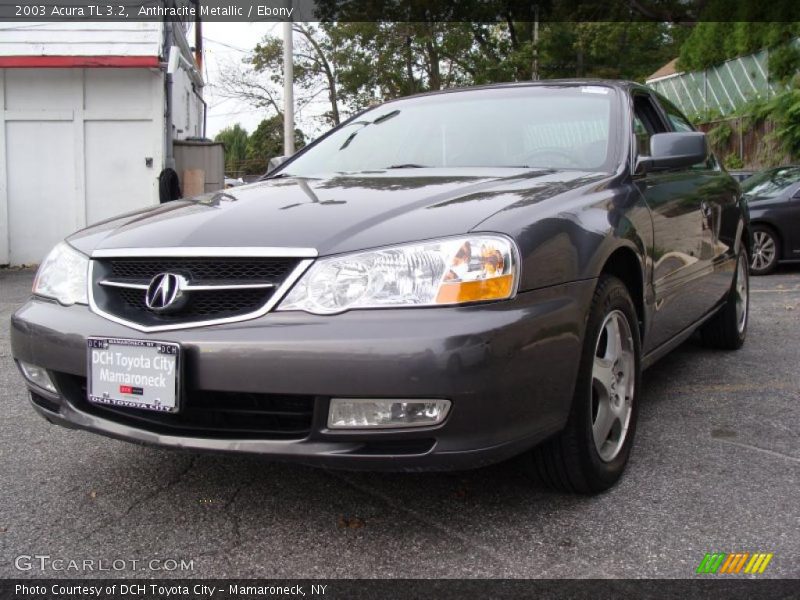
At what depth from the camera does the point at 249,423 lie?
7.72ft

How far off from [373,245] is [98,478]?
1433 mm

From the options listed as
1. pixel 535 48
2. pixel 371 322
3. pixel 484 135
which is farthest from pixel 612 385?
pixel 535 48

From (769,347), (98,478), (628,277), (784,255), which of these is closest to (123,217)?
(98,478)

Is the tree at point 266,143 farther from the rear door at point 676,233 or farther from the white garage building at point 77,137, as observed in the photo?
the rear door at point 676,233

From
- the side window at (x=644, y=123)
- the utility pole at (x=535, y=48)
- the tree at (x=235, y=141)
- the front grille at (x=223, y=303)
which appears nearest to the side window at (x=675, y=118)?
the side window at (x=644, y=123)

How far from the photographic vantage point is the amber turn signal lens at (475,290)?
219cm

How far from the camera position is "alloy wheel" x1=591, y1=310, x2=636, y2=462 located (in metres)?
2.77

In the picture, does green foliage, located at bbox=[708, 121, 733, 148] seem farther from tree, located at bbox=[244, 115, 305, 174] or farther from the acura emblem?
the acura emblem

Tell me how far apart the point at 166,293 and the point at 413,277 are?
2.34 ft

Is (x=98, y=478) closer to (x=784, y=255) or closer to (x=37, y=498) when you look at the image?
(x=37, y=498)

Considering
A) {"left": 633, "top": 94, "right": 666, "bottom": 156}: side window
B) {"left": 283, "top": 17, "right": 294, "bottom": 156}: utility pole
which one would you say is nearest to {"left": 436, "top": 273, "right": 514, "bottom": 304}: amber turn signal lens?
{"left": 633, "top": 94, "right": 666, "bottom": 156}: side window

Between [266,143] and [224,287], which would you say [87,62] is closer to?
[224,287]

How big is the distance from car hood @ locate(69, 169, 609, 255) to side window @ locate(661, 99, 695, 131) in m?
1.54

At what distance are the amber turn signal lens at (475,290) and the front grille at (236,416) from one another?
45 cm
